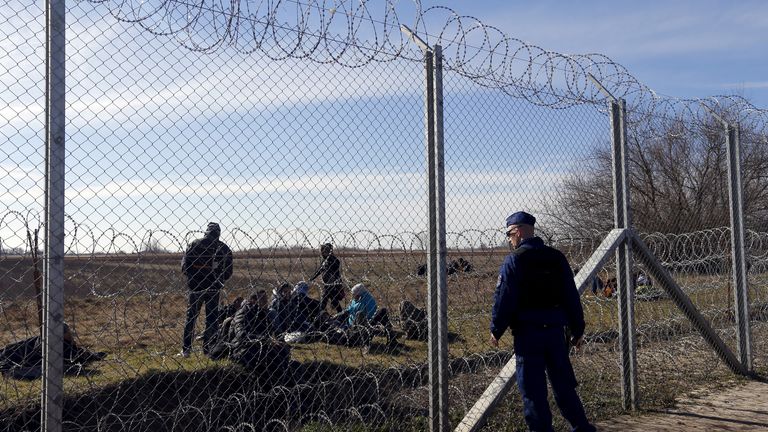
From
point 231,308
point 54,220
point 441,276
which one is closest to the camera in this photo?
point 54,220

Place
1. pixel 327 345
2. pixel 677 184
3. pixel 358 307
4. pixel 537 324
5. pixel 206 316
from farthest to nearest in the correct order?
pixel 677 184
pixel 358 307
pixel 327 345
pixel 206 316
pixel 537 324

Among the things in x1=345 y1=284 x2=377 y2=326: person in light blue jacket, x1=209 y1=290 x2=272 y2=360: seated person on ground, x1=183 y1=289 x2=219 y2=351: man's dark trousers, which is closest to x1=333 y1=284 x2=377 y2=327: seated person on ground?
x1=345 y1=284 x2=377 y2=326: person in light blue jacket

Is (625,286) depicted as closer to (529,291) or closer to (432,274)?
(529,291)

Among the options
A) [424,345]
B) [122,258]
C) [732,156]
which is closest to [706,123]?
[732,156]

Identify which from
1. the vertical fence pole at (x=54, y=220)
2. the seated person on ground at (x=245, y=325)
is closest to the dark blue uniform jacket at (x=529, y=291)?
the seated person on ground at (x=245, y=325)

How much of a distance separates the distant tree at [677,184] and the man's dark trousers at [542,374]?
2.41 metres

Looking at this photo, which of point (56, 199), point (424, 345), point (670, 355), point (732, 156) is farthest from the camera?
point (424, 345)

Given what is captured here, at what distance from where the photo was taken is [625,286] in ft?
20.8

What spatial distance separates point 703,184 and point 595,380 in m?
4.96

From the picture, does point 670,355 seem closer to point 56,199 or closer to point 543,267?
point 543,267

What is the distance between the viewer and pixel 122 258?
4.16 metres

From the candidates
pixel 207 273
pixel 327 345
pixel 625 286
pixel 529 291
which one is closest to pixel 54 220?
pixel 207 273

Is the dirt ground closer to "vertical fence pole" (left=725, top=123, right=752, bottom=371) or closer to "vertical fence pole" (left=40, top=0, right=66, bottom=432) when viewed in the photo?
"vertical fence pole" (left=725, top=123, right=752, bottom=371)

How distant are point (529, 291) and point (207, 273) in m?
2.14
